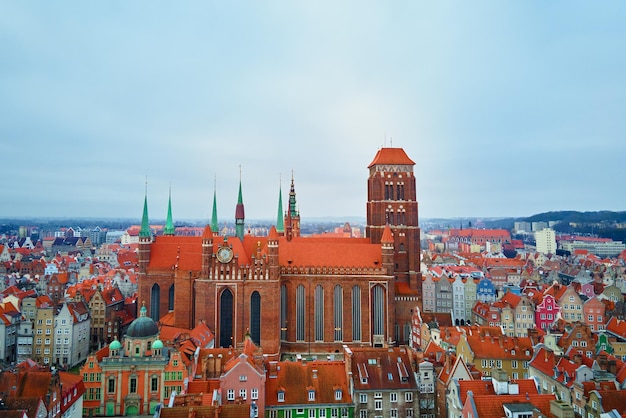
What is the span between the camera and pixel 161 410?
1490 inches

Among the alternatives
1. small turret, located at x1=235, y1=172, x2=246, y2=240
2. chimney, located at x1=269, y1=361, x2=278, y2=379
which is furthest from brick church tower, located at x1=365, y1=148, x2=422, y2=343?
chimney, located at x1=269, y1=361, x2=278, y2=379

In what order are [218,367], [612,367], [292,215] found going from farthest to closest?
[292,215], [218,367], [612,367]

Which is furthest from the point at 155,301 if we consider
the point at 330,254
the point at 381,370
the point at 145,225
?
the point at 381,370

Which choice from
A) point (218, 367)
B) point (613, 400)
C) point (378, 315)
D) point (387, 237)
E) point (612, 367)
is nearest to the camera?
point (613, 400)

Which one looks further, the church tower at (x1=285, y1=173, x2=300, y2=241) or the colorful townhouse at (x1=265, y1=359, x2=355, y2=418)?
the church tower at (x1=285, y1=173, x2=300, y2=241)

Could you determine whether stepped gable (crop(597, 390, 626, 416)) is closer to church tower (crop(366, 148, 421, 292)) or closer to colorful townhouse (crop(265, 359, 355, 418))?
colorful townhouse (crop(265, 359, 355, 418))

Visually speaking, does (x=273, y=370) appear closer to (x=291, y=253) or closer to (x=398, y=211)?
(x=291, y=253)

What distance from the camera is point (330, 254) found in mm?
80500

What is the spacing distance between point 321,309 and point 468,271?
196 feet

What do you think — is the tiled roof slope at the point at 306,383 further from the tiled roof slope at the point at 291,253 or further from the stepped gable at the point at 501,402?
the tiled roof slope at the point at 291,253

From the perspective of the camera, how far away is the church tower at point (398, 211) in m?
84.8

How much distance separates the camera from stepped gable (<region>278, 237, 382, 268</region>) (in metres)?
79.9

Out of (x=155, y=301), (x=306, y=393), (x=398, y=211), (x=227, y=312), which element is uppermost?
(x=398, y=211)

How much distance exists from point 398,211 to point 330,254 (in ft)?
45.9
